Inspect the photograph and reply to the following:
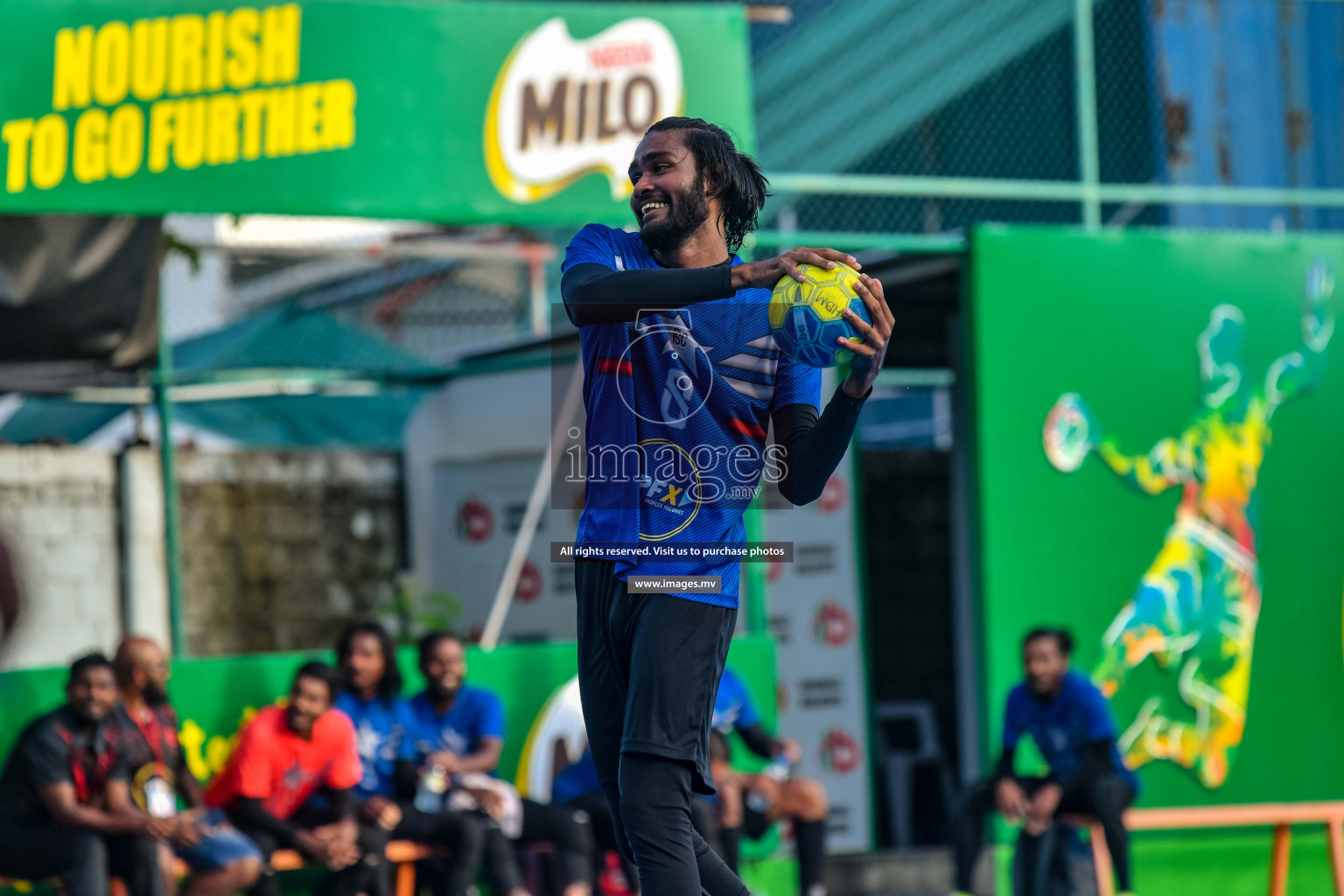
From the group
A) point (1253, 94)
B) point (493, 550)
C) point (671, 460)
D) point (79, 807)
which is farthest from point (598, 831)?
point (1253, 94)

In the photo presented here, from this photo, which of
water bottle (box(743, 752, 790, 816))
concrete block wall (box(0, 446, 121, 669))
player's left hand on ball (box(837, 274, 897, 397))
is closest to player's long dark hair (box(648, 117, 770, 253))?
player's left hand on ball (box(837, 274, 897, 397))

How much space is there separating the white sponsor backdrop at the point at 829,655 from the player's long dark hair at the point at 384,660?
295 cm

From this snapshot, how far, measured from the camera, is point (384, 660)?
820 cm

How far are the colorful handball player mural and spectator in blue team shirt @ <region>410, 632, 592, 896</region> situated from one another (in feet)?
9.46

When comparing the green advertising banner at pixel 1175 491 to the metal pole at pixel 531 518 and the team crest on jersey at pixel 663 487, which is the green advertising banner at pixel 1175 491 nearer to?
the metal pole at pixel 531 518

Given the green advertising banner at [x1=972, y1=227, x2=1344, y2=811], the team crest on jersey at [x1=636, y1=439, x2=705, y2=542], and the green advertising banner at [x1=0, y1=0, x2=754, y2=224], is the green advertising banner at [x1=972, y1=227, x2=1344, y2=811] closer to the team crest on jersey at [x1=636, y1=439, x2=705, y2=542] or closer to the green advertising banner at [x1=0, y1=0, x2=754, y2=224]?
the green advertising banner at [x1=0, y1=0, x2=754, y2=224]

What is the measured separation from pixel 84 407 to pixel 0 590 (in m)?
1.60

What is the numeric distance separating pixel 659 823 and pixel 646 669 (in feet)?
0.97

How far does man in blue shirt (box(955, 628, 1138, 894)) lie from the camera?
7.94 m

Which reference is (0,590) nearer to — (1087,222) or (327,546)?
(327,546)

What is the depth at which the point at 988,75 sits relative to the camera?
1148cm

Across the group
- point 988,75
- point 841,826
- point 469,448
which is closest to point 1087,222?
point 988,75

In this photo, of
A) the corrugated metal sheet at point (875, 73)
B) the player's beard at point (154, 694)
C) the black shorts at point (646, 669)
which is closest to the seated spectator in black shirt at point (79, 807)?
the player's beard at point (154, 694)

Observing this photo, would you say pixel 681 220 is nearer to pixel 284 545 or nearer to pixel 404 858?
pixel 404 858
